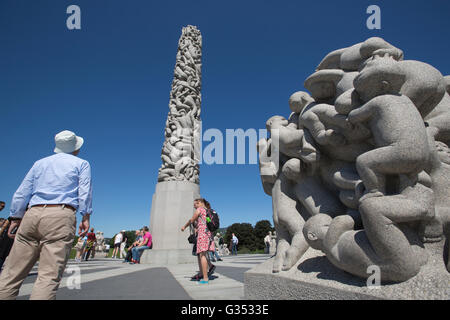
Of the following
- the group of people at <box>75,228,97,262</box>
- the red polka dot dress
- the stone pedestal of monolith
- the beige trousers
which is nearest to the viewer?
the beige trousers

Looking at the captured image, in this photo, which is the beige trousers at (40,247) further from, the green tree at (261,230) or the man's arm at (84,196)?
the green tree at (261,230)

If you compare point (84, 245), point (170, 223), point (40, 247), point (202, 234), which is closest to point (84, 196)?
point (40, 247)

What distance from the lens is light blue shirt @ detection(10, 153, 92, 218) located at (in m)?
2.22

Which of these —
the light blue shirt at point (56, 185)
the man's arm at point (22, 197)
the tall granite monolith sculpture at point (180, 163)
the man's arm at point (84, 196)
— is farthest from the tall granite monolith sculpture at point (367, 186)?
the tall granite monolith sculpture at point (180, 163)

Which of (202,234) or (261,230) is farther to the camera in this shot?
(261,230)

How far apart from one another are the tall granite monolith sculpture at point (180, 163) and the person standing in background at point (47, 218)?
7146mm

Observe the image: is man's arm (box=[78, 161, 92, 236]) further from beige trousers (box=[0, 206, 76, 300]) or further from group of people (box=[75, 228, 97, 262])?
group of people (box=[75, 228, 97, 262])

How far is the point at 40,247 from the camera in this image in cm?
212

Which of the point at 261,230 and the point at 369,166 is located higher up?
the point at 369,166

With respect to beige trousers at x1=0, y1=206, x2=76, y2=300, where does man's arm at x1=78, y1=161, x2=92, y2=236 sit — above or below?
above

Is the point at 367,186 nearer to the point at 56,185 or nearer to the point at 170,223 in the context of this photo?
the point at 56,185

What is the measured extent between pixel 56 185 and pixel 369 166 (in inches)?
102

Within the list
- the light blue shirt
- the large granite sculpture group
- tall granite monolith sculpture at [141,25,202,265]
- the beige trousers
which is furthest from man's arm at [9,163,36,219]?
tall granite monolith sculpture at [141,25,202,265]

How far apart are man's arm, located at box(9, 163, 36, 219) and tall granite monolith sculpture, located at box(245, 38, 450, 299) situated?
2398 millimetres
